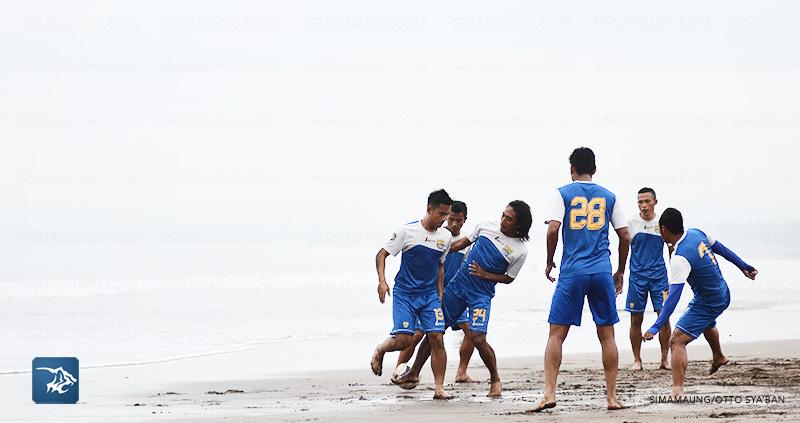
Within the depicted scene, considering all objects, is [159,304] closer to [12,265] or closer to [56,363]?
[56,363]

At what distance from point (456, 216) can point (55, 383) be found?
356cm

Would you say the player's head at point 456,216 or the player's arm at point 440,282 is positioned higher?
the player's head at point 456,216

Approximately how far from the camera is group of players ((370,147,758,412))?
884cm

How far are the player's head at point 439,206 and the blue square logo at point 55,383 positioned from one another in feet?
10.1

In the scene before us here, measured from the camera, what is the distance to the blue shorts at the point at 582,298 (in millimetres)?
8844

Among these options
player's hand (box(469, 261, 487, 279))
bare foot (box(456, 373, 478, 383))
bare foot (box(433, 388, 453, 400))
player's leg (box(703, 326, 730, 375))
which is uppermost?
player's hand (box(469, 261, 487, 279))

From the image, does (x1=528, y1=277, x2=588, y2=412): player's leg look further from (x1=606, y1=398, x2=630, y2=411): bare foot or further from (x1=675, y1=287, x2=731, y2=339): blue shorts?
(x1=675, y1=287, x2=731, y2=339): blue shorts

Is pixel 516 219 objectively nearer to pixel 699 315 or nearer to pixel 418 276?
pixel 418 276

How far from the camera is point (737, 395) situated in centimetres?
937

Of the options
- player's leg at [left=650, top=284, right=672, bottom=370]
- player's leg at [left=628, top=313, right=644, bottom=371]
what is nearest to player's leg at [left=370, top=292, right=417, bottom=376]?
player's leg at [left=628, top=313, right=644, bottom=371]

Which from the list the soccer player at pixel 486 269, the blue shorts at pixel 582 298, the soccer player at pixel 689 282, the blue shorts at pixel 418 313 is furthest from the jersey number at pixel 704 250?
the blue shorts at pixel 418 313

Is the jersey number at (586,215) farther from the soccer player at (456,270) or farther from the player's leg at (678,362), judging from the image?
the soccer player at (456,270)

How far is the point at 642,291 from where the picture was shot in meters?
12.5

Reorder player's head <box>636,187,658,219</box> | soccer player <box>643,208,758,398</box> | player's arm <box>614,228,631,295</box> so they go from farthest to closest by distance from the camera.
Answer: player's head <box>636,187,658,219</box> → soccer player <box>643,208,758,398</box> → player's arm <box>614,228,631,295</box>
